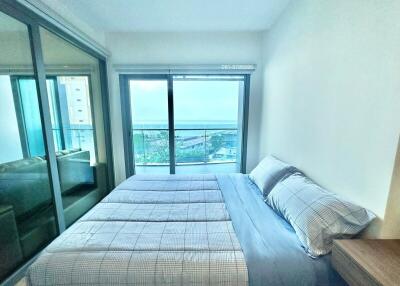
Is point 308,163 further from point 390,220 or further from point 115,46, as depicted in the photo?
point 115,46

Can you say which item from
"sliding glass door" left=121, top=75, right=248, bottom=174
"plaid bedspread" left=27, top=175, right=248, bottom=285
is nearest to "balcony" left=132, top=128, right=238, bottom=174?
"sliding glass door" left=121, top=75, right=248, bottom=174

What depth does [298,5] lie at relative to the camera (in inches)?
72.2

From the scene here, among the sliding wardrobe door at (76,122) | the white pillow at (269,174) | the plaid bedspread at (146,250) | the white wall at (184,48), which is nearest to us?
the plaid bedspread at (146,250)

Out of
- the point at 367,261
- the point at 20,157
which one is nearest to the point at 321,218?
the point at 367,261

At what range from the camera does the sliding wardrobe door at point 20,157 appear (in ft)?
4.73

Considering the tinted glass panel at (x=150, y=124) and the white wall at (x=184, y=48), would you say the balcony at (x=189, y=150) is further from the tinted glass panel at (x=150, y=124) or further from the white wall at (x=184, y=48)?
the white wall at (x=184, y=48)

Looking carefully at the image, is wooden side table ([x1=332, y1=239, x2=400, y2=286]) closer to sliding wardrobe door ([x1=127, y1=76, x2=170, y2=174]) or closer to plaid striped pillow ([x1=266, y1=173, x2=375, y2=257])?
plaid striped pillow ([x1=266, y1=173, x2=375, y2=257])

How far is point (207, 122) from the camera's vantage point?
359cm

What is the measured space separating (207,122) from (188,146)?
1.91 ft

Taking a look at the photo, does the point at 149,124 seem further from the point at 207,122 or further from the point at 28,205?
the point at 28,205

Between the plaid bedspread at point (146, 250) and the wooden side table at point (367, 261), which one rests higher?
the wooden side table at point (367, 261)

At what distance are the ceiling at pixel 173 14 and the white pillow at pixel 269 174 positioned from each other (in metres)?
1.72

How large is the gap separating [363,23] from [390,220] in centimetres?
112

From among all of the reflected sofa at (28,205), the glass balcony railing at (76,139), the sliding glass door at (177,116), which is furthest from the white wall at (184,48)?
the reflected sofa at (28,205)
